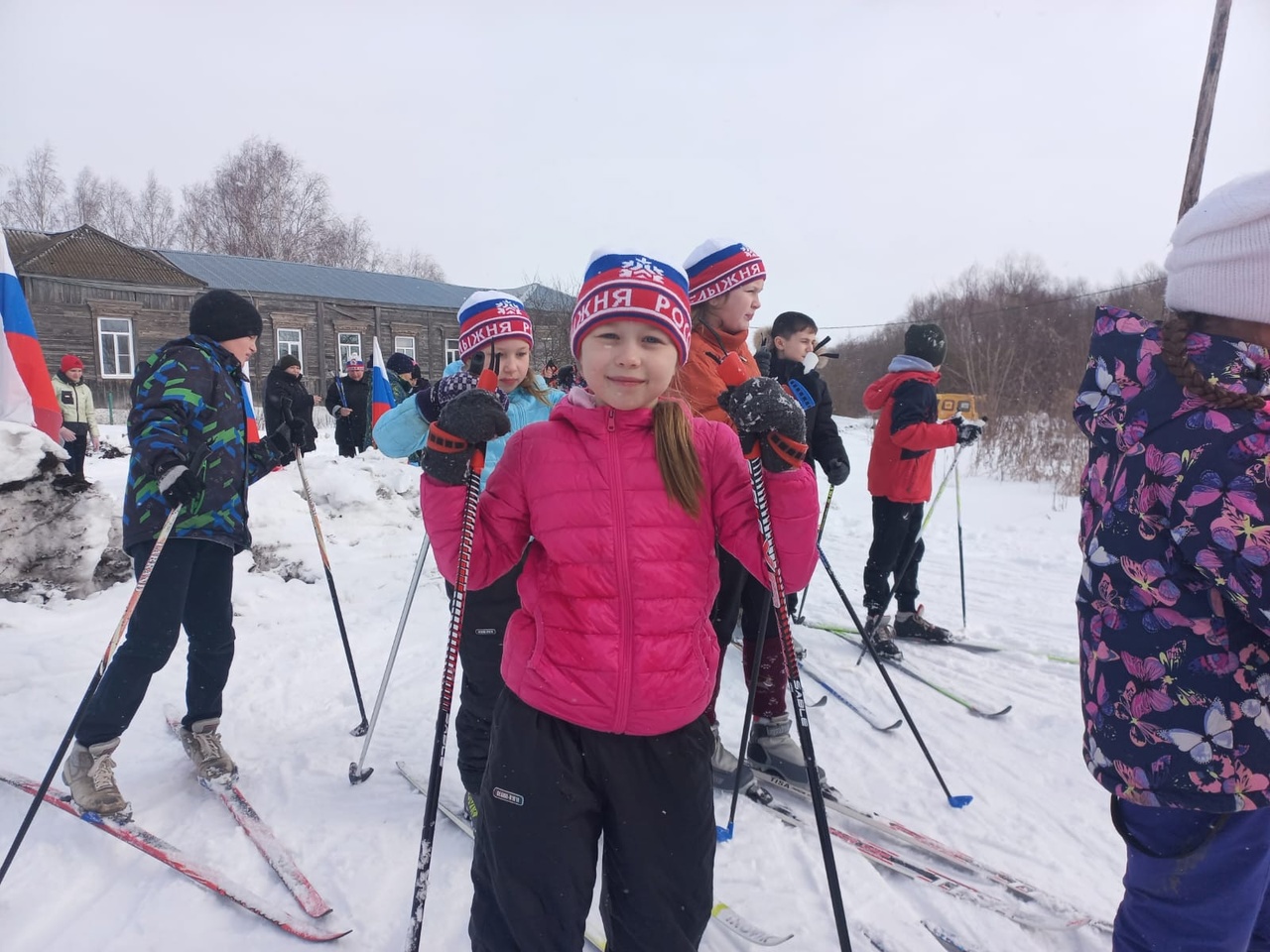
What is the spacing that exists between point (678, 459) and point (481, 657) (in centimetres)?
129

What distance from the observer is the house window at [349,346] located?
26.9m

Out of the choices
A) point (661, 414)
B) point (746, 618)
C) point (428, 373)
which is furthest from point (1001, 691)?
point (428, 373)

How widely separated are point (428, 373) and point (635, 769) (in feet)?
95.3

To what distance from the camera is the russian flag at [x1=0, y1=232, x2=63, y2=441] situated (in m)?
2.93

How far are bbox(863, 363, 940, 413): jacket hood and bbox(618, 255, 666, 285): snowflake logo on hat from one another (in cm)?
319

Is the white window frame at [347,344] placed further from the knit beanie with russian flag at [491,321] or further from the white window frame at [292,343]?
the knit beanie with russian flag at [491,321]

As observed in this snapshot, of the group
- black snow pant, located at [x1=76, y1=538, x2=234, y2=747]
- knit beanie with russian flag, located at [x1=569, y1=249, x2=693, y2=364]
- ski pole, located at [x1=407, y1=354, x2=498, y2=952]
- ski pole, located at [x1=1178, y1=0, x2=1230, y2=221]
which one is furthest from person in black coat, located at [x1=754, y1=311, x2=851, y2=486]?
ski pole, located at [x1=1178, y1=0, x2=1230, y2=221]

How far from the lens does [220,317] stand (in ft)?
9.95

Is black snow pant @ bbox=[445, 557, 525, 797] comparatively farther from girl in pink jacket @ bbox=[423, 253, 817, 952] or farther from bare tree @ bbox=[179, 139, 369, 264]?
bare tree @ bbox=[179, 139, 369, 264]

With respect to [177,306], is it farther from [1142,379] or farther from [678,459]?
[1142,379]

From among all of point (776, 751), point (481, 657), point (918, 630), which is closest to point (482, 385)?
point (481, 657)

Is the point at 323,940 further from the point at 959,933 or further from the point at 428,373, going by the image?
the point at 428,373

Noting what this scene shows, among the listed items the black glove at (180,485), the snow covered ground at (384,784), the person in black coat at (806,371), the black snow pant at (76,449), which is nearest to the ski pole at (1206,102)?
the snow covered ground at (384,784)

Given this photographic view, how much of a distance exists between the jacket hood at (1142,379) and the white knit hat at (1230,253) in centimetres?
7
